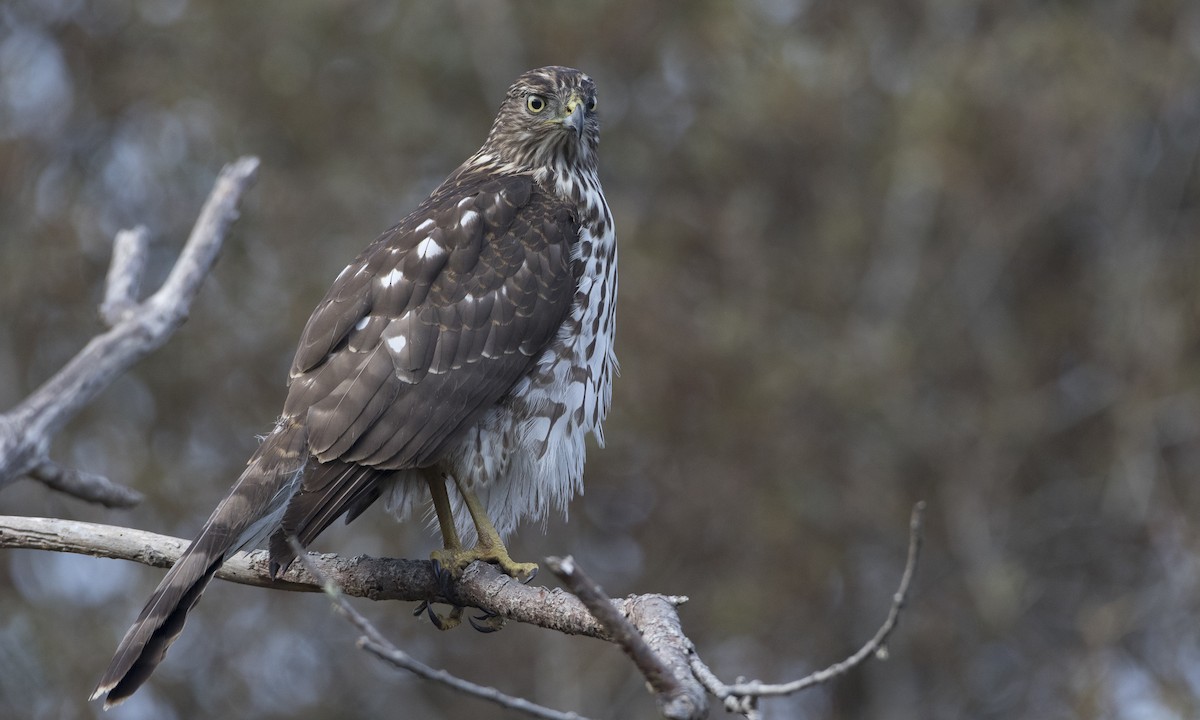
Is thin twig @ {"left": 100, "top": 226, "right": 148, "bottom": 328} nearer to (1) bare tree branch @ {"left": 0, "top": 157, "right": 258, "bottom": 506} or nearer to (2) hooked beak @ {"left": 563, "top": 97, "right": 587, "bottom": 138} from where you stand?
(1) bare tree branch @ {"left": 0, "top": 157, "right": 258, "bottom": 506}

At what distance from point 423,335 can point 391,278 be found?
248 millimetres

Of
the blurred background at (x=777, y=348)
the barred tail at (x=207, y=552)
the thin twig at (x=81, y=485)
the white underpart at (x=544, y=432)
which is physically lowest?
the barred tail at (x=207, y=552)

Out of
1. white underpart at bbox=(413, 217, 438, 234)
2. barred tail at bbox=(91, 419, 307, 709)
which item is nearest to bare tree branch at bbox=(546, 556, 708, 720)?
barred tail at bbox=(91, 419, 307, 709)

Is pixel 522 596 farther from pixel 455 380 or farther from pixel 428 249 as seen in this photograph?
pixel 428 249

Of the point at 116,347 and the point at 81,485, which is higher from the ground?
the point at 116,347

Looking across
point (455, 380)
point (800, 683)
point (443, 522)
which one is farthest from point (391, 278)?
point (800, 683)

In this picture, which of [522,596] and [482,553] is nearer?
[522,596]

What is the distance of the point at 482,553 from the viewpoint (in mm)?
4559

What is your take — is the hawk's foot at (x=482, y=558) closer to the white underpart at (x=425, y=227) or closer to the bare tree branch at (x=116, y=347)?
the white underpart at (x=425, y=227)

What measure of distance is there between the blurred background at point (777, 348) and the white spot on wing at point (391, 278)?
7.41m

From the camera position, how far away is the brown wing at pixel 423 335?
440cm

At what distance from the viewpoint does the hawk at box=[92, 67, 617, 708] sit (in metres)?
4.35

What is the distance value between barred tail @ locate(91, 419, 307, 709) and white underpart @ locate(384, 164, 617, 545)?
0.58 m

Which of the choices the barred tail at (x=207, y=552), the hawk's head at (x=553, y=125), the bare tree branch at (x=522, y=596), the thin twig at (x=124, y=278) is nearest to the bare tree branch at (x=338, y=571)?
the bare tree branch at (x=522, y=596)
